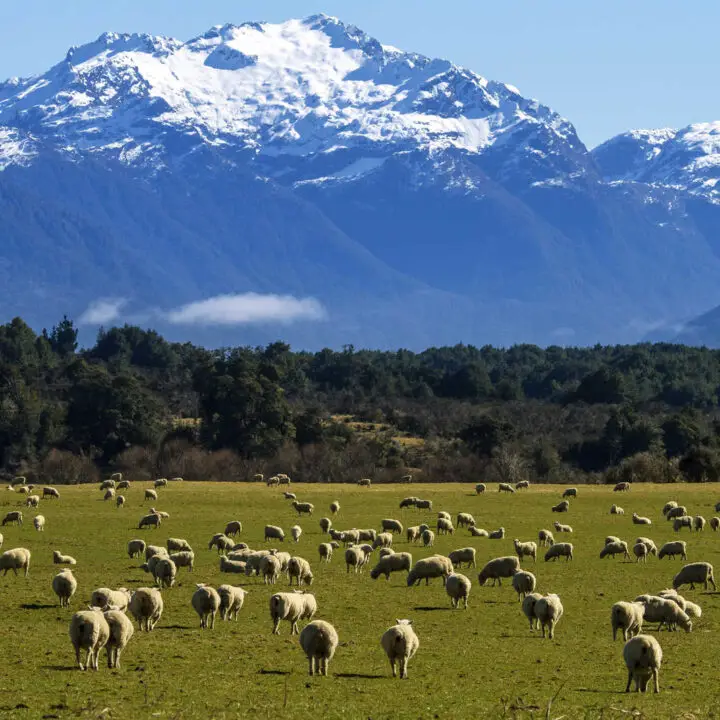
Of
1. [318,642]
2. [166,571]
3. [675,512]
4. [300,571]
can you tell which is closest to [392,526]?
[675,512]

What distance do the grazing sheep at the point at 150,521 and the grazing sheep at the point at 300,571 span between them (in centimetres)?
1693

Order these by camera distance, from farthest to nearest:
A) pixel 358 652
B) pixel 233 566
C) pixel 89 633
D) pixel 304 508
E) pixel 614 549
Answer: pixel 304 508
pixel 614 549
pixel 233 566
pixel 358 652
pixel 89 633

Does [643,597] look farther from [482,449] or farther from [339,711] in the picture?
[482,449]

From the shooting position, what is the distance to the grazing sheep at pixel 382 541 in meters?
45.5

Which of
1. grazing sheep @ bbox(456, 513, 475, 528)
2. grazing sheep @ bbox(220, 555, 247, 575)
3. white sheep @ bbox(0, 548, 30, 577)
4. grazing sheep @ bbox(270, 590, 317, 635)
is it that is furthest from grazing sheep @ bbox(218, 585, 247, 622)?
grazing sheep @ bbox(456, 513, 475, 528)

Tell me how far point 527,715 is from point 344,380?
459 ft

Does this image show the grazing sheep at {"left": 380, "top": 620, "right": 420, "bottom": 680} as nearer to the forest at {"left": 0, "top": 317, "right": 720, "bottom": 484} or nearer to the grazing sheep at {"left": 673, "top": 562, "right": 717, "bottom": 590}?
the grazing sheep at {"left": 673, "top": 562, "right": 717, "bottom": 590}

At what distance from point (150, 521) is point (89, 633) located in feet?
95.4

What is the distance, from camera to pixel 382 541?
4559 cm

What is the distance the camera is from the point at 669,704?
22.4 metres

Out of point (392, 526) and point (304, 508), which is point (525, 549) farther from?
point (304, 508)

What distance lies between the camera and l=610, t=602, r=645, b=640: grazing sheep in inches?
1091

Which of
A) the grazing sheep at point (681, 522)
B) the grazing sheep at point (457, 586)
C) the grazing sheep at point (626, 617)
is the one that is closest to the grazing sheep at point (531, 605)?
the grazing sheep at point (626, 617)

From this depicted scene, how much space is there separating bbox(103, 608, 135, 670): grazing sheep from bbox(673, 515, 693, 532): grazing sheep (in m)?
33.7
